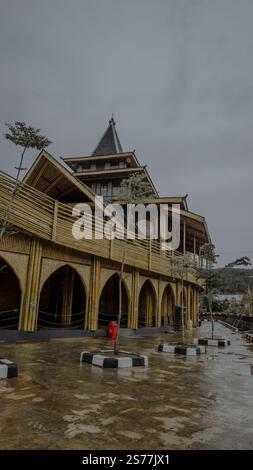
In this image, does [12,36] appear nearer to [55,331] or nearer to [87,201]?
[87,201]

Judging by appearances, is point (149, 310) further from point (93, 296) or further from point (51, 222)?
point (51, 222)

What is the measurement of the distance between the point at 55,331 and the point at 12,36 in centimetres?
1788

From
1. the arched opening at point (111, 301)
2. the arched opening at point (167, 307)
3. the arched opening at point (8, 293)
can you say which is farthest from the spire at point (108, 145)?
the arched opening at point (8, 293)

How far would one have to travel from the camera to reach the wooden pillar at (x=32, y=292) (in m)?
11.4

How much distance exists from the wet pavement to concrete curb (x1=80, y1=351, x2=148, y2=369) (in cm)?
25

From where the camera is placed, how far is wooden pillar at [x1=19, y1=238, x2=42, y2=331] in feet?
37.3

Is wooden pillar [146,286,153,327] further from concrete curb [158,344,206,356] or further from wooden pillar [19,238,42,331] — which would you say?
wooden pillar [19,238,42,331]

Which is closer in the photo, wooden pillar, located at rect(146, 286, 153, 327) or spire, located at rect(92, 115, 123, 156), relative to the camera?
wooden pillar, located at rect(146, 286, 153, 327)

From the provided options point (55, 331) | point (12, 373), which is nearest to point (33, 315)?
point (55, 331)

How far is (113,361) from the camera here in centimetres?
730

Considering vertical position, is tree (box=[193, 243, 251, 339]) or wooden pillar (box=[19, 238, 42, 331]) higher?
tree (box=[193, 243, 251, 339])

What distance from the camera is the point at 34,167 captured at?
15.9 metres

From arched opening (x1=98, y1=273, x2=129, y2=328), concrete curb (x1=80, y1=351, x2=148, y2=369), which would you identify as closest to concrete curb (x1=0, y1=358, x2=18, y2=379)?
concrete curb (x1=80, y1=351, x2=148, y2=369)
